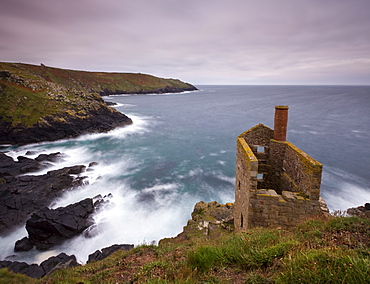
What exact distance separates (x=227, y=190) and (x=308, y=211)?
16.3 m

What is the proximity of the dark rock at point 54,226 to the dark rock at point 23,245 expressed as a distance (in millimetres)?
243

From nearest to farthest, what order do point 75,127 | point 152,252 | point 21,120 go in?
point 152,252 < point 21,120 < point 75,127

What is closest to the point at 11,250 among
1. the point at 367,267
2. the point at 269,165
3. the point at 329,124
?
the point at 269,165

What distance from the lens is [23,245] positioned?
15.5 meters

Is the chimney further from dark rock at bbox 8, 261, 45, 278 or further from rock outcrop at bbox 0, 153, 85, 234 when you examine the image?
rock outcrop at bbox 0, 153, 85, 234

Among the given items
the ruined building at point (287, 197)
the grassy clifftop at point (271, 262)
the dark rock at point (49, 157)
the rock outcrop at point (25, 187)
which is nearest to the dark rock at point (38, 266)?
the rock outcrop at point (25, 187)

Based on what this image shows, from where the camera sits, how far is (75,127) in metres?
44.9

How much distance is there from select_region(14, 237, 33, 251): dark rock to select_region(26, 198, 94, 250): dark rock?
9.6 inches

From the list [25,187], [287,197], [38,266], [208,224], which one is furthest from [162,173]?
[287,197]

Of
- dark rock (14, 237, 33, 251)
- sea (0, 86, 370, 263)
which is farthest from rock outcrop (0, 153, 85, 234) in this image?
dark rock (14, 237, 33, 251)

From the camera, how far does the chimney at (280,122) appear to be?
11901 mm

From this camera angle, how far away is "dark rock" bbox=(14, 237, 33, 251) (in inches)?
606

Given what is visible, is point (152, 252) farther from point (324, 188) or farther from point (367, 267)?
point (324, 188)

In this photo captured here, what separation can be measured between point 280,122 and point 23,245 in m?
19.4
